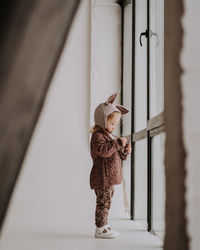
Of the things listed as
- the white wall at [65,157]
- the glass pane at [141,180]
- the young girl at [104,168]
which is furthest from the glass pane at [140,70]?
the young girl at [104,168]

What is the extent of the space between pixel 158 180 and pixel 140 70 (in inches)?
42.2

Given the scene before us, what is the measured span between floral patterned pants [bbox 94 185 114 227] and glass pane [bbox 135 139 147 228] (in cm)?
65

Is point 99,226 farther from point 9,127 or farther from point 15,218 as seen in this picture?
point 9,127

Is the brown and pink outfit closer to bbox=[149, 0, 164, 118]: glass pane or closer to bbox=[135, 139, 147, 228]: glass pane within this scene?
bbox=[149, 0, 164, 118]: glass pane

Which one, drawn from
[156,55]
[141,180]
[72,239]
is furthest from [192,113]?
[141,180]

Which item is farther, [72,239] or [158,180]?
[158,180]

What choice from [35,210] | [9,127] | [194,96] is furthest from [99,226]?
[9,127]

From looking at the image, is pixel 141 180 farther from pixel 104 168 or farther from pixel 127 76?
pixel 127 76

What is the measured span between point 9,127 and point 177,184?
0.35 m

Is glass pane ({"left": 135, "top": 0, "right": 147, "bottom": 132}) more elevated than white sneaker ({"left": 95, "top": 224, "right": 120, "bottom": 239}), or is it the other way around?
glass pane ({"left": 135, "top": 0, "right": 147, "bottom": 132})

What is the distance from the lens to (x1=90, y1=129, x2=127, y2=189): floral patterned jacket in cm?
221

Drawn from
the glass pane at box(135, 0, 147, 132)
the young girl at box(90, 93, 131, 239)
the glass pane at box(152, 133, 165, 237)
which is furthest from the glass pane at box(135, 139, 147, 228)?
the young girl at box(90, 93, 131, 239)

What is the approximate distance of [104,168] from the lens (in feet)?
7.32

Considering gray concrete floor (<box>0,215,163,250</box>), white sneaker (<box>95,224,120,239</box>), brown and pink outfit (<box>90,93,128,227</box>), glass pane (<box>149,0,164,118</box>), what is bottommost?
gray concrete floor (<box>0,215,163,250</box>)
